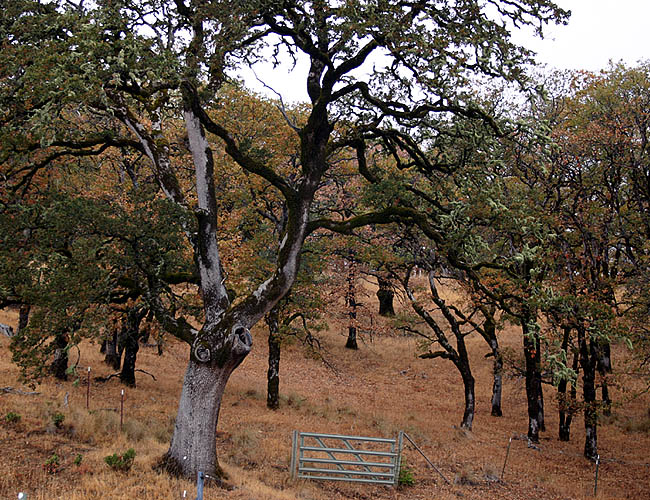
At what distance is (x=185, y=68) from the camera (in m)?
10.8

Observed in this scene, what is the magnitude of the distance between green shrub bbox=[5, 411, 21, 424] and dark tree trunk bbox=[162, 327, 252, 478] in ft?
14.2

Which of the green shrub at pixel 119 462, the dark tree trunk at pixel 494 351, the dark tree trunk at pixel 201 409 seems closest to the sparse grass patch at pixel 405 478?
the dark tree trunk at pixel 201 409

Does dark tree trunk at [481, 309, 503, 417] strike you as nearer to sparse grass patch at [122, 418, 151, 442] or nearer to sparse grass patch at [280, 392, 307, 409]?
sparse grass patch at [280, 392, 307, 409]

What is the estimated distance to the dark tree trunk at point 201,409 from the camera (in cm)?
1109

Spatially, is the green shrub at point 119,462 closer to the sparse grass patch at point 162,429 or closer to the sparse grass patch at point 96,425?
the sparse grass patch at point 96,425

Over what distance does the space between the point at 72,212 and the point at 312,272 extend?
11.4 metres

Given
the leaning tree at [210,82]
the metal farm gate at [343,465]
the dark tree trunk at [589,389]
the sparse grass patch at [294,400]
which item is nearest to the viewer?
the leaning tree at [210,82]

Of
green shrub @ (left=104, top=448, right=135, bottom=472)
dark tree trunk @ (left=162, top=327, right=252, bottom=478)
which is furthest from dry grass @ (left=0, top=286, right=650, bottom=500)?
dark tree trunk @ (left=162, top=327, right=252, bottom=478)

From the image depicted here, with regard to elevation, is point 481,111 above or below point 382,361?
above

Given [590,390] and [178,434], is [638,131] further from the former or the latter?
[178,434]

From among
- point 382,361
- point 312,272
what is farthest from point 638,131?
point 382,361

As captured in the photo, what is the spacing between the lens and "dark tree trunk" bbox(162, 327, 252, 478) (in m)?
11.1

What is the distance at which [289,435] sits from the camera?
17.2 meters

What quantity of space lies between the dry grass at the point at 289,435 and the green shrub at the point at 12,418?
0.73 ft
